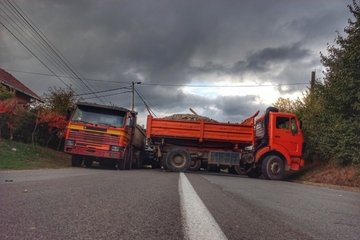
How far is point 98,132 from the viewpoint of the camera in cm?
1457

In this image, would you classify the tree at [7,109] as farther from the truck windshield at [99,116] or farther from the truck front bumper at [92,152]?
the truck front bumper at [92,152]

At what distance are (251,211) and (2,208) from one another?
315 cm

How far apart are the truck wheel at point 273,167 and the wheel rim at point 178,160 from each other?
360cm

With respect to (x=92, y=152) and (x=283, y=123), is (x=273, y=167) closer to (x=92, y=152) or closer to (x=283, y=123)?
(x=283, y=123)

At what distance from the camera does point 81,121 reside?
48.5ft

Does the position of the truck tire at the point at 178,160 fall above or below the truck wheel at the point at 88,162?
above

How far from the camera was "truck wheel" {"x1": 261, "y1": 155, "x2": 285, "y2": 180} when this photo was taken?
599 inches

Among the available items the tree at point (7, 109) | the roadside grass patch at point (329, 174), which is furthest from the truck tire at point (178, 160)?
the tree at point (7, 109)

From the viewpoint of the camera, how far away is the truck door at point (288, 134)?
15406 millimetres

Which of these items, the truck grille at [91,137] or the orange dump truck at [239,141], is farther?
the orange dump truck at [239,141]

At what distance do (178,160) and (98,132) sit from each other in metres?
3.82

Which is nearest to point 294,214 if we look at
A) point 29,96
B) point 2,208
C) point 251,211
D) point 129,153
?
point 251,211

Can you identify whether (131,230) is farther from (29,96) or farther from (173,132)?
(29,96)

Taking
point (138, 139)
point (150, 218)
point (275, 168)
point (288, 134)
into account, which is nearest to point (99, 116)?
point (138, 139)
